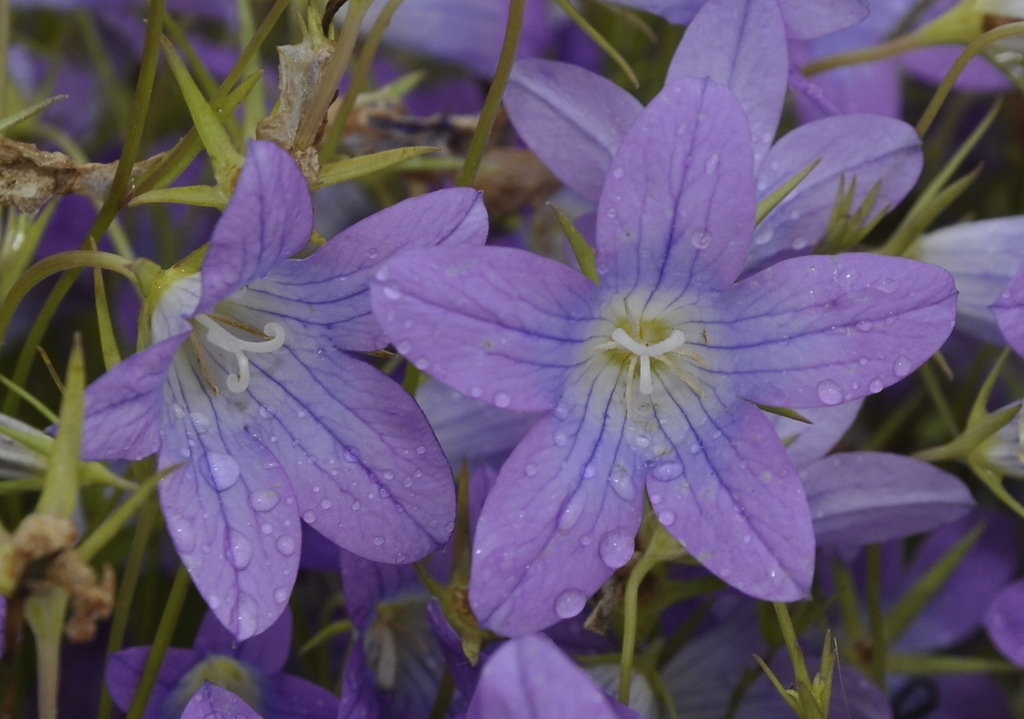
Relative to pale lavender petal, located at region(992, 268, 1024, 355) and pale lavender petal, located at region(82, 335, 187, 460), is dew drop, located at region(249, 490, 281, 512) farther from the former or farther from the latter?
pale lavender petal, located at region(992, 268, 1024, 355)

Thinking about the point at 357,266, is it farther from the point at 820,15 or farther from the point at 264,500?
the point at 820,15

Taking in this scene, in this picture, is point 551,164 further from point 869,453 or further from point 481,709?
point 481,709

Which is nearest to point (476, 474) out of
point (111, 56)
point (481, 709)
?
point (481, 709)

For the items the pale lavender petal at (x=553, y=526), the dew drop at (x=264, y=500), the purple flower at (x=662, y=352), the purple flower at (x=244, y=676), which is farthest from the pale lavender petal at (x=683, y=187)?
the purple flower at (x=244, y=676)

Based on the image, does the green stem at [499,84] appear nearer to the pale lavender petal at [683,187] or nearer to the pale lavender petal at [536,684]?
the pale lavender petal at [683,187]

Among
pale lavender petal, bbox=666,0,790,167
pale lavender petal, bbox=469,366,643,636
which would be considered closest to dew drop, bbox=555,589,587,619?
pale lavender petal, bbox=469,366,643,636

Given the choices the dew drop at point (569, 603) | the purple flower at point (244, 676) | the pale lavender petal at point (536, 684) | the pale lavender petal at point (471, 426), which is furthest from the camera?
the pale lavender petal at point (471, 426)

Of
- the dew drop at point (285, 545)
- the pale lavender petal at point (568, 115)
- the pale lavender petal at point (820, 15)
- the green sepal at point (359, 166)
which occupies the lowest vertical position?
the dew drop at point (285, 545)
